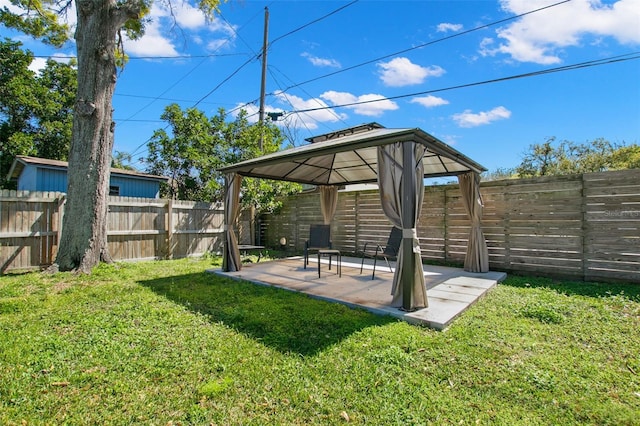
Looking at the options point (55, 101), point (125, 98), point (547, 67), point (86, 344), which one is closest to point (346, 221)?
point (547, 67)

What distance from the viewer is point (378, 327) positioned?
310 centimetres

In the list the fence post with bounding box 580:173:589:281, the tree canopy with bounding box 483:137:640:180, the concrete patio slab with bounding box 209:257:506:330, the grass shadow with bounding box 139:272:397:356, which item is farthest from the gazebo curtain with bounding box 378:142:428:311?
the tree canopy with bounding box 483:137:640:180

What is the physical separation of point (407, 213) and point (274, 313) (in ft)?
6.32

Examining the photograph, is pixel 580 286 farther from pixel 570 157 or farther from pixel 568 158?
pixel 570 157

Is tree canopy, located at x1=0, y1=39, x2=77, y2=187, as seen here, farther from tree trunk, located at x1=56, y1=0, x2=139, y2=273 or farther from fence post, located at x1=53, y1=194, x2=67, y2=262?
tree trunk, located at x1=56, y1=0, x2=139, y2=273

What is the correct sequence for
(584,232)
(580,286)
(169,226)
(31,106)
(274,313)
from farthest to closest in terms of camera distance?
(31,106), (169,226), (584,232), (580,286), (274,313)

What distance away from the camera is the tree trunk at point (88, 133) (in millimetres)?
5605

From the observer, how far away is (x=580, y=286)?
477cm

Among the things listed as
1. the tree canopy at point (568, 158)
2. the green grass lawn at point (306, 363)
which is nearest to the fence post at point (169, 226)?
the green grass lawn at point (306, 363)

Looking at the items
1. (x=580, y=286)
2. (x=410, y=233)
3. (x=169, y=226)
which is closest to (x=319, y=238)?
(x=410, y=233)

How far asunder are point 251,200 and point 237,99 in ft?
14.0

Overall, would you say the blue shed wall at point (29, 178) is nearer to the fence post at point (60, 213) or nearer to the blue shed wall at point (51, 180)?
the blue shed wall at point (51, 180)

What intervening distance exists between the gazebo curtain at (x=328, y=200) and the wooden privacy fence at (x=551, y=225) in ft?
3.66

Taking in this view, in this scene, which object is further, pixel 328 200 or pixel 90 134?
pixel 328 200
